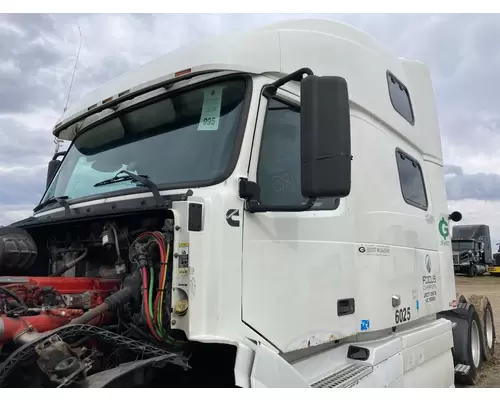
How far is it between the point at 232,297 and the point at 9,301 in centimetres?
122

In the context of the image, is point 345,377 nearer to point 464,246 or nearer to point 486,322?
point 486,322

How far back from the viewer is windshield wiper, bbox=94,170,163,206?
105 inches

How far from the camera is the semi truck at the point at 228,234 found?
8.00 ft

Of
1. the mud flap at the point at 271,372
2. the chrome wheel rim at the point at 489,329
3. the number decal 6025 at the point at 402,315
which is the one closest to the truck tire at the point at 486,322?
the chrome wheel rim at the point at 489,329

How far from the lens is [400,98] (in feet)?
15.0

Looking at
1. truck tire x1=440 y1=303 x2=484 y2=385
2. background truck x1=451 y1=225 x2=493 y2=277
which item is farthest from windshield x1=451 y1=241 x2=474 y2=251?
truck tire x1=440 y1=303 x2=484 y2=385

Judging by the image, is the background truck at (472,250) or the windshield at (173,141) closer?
the windshield at (173,141)

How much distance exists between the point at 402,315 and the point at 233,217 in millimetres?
2135

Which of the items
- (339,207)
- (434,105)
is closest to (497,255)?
(434,105)

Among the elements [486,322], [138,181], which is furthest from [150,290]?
[486,322]

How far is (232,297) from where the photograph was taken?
2.53 meters

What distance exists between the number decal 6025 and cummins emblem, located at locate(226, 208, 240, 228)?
1942 millimetres

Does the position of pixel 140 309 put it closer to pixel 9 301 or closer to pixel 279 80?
pixel 9 301

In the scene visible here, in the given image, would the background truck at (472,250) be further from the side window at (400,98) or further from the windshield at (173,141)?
the windshield at (173,141)
